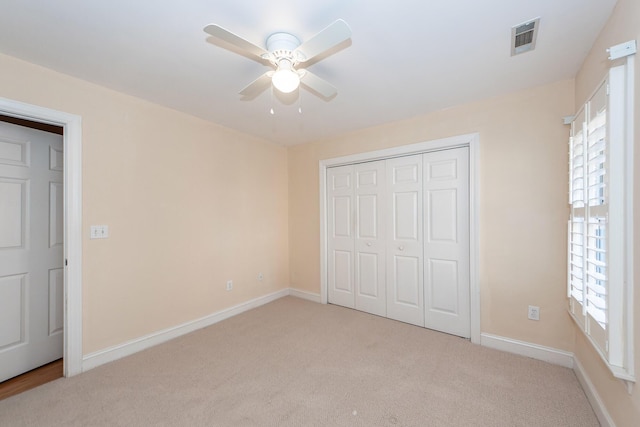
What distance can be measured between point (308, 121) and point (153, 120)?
5.36 ft

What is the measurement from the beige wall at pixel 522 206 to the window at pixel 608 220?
46cm

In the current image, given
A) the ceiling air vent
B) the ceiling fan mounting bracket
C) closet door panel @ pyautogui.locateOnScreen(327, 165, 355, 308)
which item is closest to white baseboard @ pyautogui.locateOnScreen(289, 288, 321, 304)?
closet door panel @ pyautogui.locateOnScreen(327, 165, 355, 308)

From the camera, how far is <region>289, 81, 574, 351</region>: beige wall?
234 centimetres

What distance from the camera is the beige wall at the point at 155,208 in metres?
2.30

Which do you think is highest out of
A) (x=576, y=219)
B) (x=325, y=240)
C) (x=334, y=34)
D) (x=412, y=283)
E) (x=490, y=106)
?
(x=490, y=106)

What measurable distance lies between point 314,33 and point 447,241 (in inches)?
94.5

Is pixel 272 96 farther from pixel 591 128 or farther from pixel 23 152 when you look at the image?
pixel 591 128

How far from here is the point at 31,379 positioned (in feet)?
7.17

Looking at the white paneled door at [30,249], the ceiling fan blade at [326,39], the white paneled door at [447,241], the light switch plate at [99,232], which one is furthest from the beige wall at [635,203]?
the white paneled door at [30,249]

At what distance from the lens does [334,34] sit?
1333 mm

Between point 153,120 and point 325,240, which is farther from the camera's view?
point 325,240

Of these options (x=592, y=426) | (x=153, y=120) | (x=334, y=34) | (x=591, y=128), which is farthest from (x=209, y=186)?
(x=592, y=426)

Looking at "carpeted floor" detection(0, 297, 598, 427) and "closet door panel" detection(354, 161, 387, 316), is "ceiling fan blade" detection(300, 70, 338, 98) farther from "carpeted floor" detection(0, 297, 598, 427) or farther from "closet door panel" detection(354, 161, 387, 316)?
"carpeted floor" detection(0, 297, 598, 427)

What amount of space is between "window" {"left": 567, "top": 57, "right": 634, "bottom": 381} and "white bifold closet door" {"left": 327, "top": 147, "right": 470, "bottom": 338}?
1071mm
